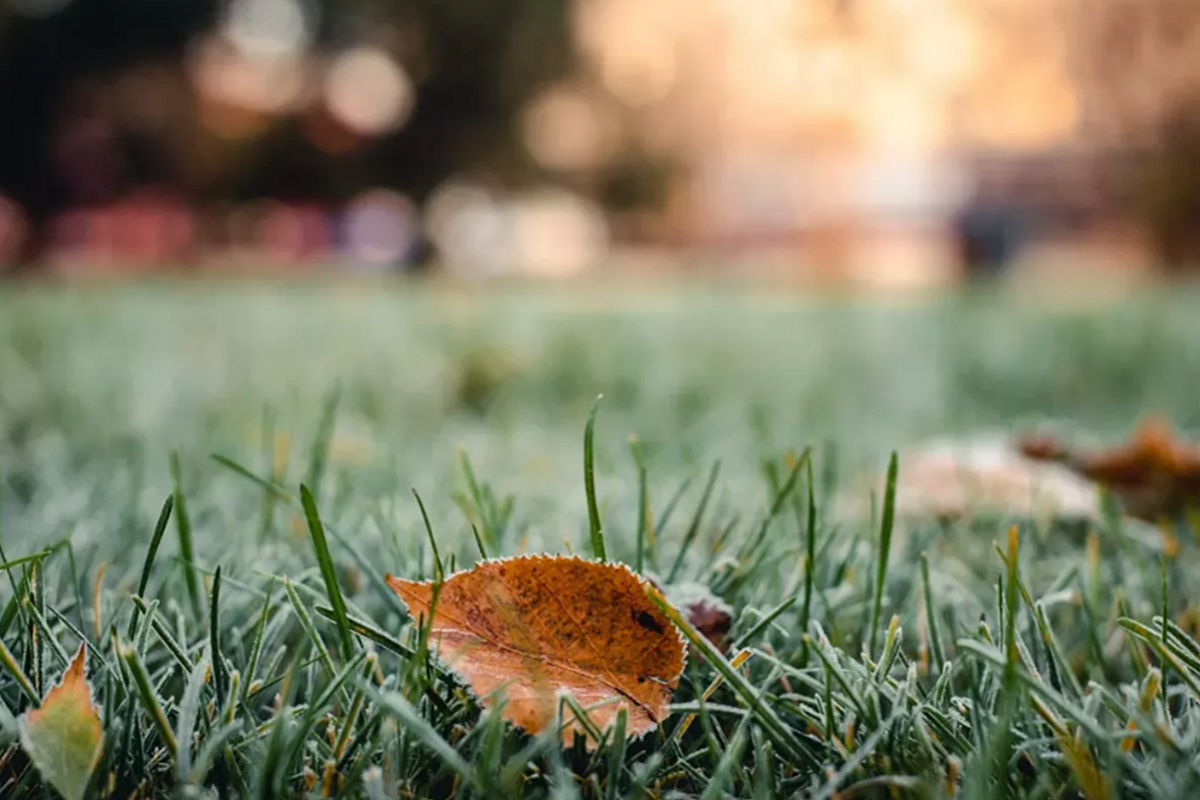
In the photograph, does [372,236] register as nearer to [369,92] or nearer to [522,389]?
[369,92]

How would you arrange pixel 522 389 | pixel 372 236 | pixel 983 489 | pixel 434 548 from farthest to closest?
pixel 372 236 → pixel 522 389 → pixel 983 489 → pixel 434 548

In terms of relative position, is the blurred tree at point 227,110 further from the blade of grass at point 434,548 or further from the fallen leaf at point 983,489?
the blade of grass at point 434,548

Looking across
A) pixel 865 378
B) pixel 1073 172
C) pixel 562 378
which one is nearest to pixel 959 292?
pixel 865 378

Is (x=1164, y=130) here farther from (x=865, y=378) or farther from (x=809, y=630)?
(x=809, y=630)

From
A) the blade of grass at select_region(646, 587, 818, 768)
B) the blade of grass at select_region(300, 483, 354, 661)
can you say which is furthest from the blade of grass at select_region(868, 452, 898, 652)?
the blade of grass at select_region(300, 483, 354, 661)

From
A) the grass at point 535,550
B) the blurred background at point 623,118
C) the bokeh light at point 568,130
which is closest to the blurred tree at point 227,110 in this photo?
the blurred background at point 623,118

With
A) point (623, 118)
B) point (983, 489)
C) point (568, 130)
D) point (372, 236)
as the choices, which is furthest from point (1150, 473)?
point (372, 236)

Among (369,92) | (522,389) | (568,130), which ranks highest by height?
(369,92)
